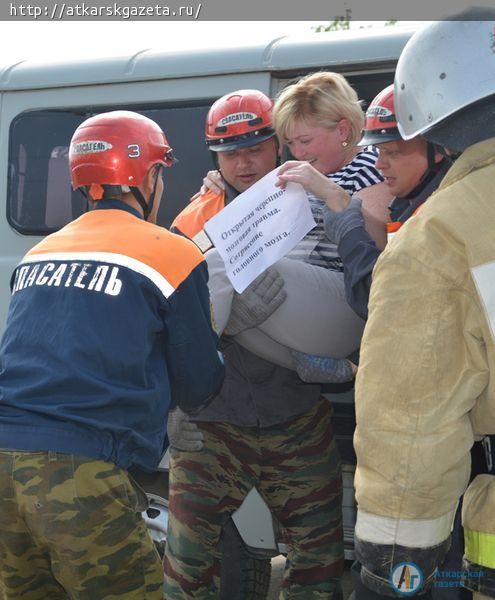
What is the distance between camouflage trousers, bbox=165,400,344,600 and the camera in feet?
11.8

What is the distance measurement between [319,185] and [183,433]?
3.38 ft

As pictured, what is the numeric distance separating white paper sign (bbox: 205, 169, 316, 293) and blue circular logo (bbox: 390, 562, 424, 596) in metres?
1.33

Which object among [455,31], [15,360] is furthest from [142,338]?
[455,31]

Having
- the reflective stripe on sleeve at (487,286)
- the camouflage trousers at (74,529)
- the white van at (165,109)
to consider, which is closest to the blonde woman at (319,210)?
the white van at (165,109)

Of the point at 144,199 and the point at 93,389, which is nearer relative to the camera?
the point at 93,389

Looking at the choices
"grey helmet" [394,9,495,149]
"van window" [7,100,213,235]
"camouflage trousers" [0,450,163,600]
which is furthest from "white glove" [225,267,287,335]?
"van window" [7,100,213,235]

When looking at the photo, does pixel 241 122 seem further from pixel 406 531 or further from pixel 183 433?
pixel 406 531

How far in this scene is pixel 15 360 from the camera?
300 centimetres

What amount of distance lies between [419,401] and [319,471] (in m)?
1.54

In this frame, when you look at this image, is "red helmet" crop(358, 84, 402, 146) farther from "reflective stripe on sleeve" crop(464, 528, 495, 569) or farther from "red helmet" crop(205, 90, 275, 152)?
"reflective stripe on sleeve" crop(464, 528, 495, 569)

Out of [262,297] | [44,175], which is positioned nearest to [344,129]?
[262,297]

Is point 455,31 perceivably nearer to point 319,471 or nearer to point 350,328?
point 350,328

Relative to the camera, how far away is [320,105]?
362 cm

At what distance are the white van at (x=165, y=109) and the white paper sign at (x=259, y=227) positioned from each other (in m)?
0.98
